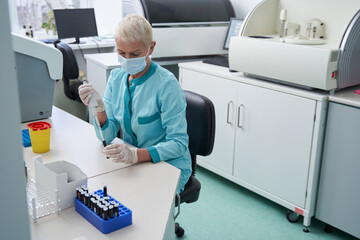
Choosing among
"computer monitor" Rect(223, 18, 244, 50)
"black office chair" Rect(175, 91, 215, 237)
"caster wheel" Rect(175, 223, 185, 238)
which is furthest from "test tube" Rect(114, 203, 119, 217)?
"computer monitor" Rect(223, 18, 244, 50)

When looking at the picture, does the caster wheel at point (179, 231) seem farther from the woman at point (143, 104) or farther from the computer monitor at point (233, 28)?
the computer monitor at point (233, 28)

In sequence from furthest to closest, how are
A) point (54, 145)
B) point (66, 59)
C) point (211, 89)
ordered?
point (66, 59), point (211, 89), point (54, 145)

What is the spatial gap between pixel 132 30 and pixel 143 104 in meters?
0.29

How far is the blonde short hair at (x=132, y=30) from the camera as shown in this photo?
56.4 inches

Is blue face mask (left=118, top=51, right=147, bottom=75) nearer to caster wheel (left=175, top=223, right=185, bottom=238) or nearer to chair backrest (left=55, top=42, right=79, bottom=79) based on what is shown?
caster wheel (left=175, top=223, right=185, bottom=238)

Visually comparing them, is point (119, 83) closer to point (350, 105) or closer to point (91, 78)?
point (350, 105)

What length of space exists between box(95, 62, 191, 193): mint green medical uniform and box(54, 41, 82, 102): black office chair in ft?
5.08

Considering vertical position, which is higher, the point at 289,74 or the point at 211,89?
the point at 289,74

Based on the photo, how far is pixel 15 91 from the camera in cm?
44

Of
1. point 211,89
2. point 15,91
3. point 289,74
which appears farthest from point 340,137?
point 15,91

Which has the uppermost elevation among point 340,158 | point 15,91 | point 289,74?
point 15,91

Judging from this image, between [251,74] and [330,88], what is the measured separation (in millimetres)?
574

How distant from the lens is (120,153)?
4.39ft

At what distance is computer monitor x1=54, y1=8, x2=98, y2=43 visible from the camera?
344 cm
